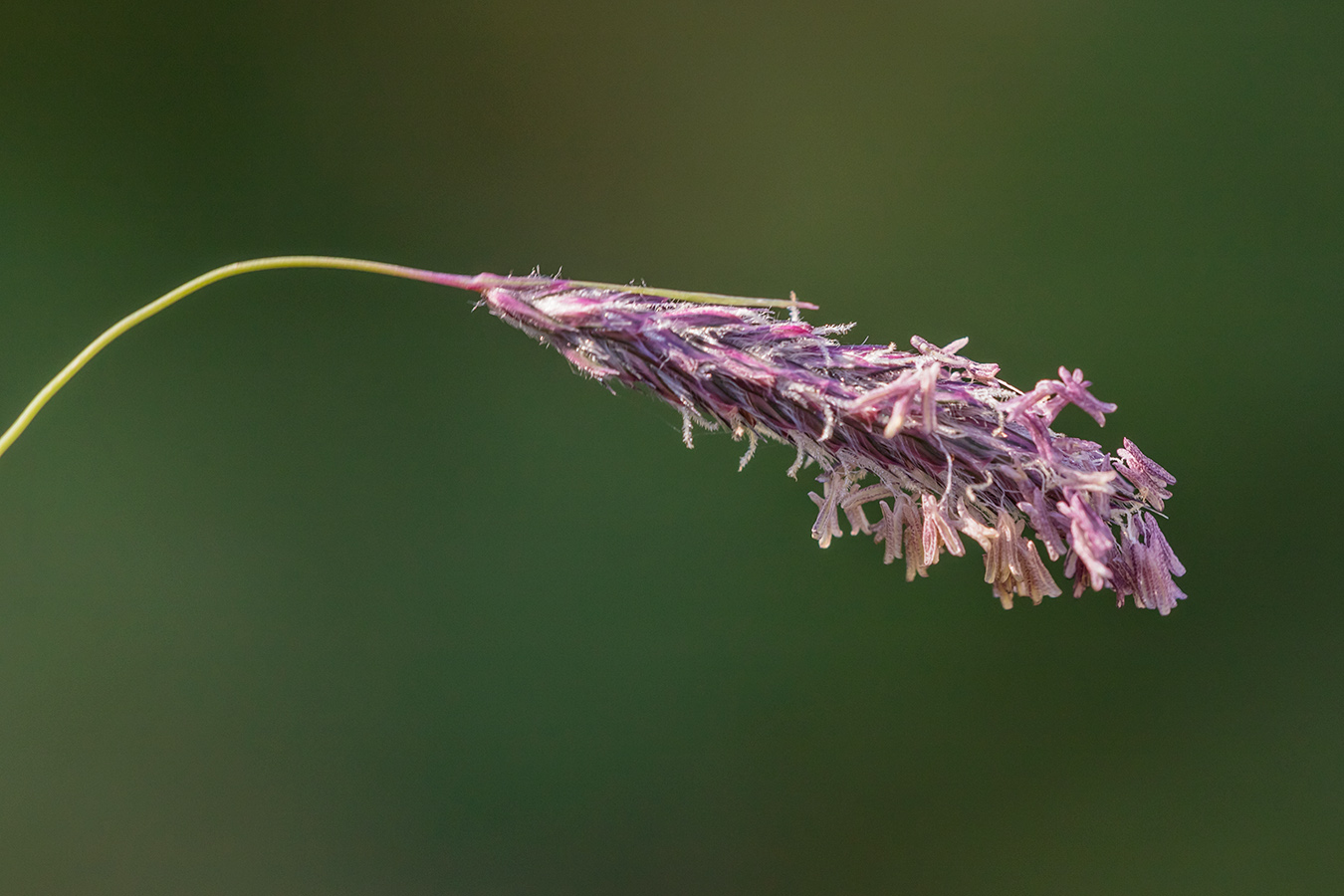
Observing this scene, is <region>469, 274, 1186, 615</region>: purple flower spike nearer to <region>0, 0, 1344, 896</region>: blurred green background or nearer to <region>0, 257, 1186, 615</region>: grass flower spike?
<region>0, 257, 1186, 615</region>: grass flower spike

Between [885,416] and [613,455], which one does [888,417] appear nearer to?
[885,416]

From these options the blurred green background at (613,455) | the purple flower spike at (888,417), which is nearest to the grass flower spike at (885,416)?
the purple flower spike at (888,417)

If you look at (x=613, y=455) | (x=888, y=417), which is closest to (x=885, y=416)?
(x=888, y=417)

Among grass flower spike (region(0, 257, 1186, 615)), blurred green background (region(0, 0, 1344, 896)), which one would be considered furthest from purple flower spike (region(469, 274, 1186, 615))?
blurred green background (region(0, 0, 1344, 896))

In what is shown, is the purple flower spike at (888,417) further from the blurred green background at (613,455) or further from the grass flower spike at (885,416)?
the blurred green background at (613,455)

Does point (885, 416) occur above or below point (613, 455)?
below

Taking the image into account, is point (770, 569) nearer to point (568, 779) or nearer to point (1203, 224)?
point (568, 779)

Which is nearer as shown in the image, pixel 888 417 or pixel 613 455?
pixel 888 417

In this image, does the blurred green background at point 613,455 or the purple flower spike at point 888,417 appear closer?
the purple flower spike at point 888,417
